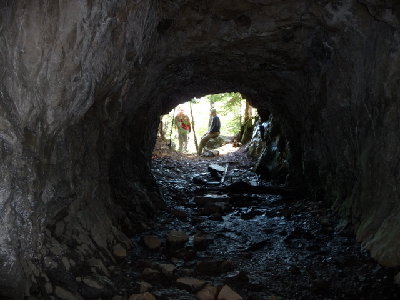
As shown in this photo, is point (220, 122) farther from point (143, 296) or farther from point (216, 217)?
point (143, 296)

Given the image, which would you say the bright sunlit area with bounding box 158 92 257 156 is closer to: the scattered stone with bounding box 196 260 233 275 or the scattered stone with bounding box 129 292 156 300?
the scattered stone with bounding box 196 260 233 275

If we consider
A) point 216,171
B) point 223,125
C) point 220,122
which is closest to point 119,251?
point 216,171

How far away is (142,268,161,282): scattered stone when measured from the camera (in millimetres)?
4012

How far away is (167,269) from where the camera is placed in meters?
4.13

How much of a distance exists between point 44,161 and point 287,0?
12.8 feet

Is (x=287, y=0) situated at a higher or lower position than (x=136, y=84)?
higher

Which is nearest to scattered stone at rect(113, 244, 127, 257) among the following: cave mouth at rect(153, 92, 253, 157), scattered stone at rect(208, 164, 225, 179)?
scattered stone at rect(208, 164, 225, 179)

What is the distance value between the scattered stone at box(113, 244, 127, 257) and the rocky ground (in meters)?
0.12

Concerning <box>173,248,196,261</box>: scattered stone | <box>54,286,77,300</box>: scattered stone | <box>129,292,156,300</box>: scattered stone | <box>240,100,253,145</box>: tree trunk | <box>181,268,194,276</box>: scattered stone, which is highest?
<box>240,100,253,145</box>: tree trunk

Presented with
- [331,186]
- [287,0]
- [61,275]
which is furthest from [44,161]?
[331,186]

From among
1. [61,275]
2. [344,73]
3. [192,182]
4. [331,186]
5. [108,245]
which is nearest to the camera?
[61,275]

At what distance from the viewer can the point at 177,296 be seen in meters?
3.67

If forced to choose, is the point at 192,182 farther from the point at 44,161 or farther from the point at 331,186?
the point at 44,161

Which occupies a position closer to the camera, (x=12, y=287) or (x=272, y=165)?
(x=12, y=287)
